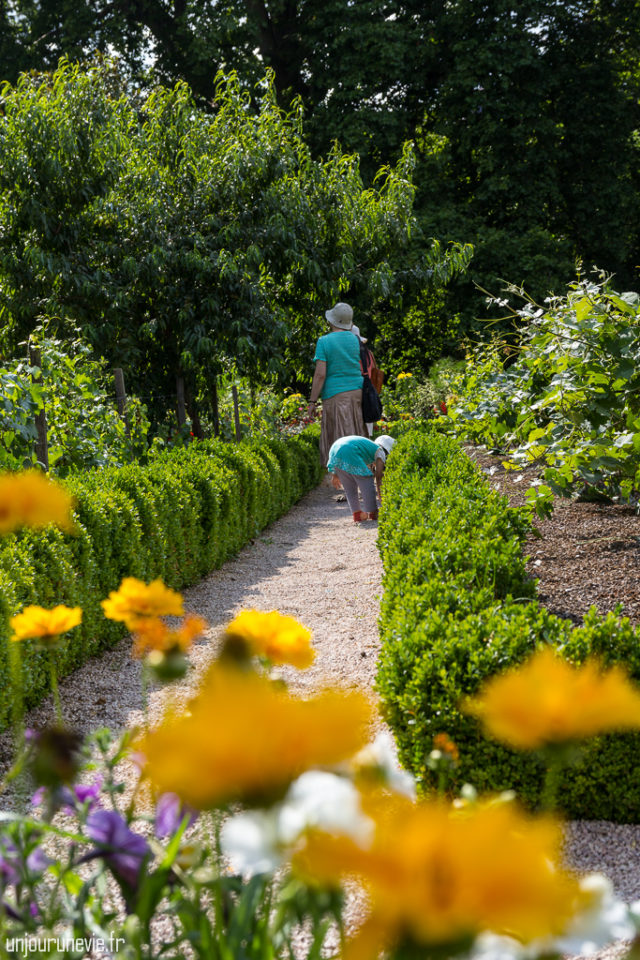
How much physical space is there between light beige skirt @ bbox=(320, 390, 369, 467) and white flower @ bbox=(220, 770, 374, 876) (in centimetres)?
737

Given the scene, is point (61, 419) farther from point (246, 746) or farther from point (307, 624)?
point (246, 746)

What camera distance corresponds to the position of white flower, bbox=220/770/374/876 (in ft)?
2.17

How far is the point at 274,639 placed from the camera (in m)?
1.04

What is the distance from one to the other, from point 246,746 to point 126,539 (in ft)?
13.2

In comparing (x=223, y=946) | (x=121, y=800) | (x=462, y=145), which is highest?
(x=462, y=145)

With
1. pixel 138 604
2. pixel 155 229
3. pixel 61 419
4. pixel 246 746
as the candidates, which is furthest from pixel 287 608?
pixel 155 229

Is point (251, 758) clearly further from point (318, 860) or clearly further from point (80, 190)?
point (80, 190)

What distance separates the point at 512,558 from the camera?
3.51m

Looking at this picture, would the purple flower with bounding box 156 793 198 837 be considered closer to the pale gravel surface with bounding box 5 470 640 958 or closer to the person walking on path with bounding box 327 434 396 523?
the pale gravel surface with bounding box 5 470 640 958

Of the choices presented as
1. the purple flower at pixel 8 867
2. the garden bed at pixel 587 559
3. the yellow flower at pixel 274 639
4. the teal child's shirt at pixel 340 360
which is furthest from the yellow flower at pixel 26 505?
the teal child's shirt at pixel 340 360

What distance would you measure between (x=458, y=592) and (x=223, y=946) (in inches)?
87.7

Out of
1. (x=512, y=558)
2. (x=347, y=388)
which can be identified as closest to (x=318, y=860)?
(x=512, y=558)

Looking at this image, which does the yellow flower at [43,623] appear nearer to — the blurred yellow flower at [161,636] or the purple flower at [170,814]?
the blurred yellow flower at [161,636]

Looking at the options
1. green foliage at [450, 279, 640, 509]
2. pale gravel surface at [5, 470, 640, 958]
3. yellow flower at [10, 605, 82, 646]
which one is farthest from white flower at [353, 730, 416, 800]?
green foliage at [450, 279, 640, 509]
